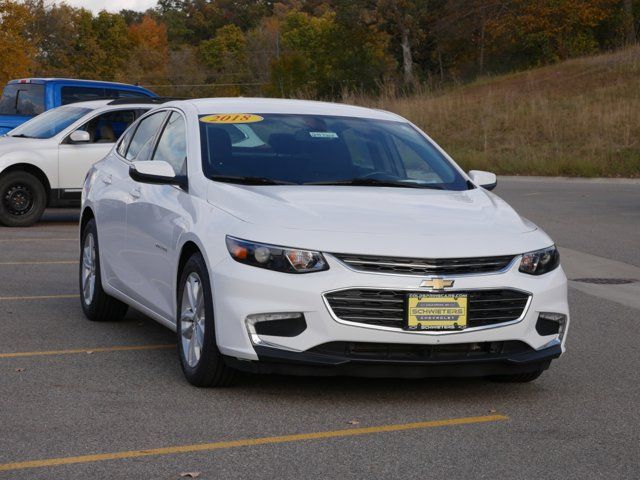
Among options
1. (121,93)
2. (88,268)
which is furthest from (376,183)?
(121,93)

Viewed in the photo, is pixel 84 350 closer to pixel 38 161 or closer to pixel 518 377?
pixel 518 377

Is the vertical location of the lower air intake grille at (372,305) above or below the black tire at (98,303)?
above

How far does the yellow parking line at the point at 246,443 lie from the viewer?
5570mm

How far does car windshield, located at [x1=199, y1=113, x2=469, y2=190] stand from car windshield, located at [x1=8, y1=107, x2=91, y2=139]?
9749 millimetres

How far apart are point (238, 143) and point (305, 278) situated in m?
1.68

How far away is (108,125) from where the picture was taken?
1764 centimetres

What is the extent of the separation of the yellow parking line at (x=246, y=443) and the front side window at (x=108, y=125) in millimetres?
11820

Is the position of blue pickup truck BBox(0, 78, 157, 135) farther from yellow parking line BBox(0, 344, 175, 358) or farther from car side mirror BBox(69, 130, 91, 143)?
yellow parking line BBox(0, 344, 175, 358)

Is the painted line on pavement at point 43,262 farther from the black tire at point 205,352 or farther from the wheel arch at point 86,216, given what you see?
the black tire at point 205,352

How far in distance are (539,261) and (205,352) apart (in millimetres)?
1850

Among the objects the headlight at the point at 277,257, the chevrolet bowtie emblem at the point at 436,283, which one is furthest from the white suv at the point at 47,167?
the chevrolet bowtie emblem at the point at 436,283

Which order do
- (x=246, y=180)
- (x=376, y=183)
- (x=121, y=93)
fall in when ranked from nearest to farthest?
(x=246, y=180) → (x=376, y=183) → (x=121, y=93)

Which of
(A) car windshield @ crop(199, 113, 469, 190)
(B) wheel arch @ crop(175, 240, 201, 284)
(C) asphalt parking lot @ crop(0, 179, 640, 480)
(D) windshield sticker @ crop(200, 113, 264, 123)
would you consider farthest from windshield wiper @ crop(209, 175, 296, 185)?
(C) asphalt parking lot @ crop(0, 179, 640, 480)

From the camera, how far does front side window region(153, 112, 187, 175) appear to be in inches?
319
